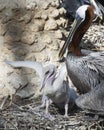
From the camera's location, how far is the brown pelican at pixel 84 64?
5949mm

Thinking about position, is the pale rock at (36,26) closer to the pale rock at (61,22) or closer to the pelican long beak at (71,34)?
the pale rock at (61,22)

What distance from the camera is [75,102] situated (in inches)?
233

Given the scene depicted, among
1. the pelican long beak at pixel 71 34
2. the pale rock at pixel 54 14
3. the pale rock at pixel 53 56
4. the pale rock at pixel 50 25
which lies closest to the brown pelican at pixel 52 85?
the pelican long beak at pixel 71 34

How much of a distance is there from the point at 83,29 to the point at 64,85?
→ 661 mm

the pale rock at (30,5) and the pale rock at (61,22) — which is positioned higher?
the pale rock at (30,5)

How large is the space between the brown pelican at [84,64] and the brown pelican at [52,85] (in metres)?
0.15

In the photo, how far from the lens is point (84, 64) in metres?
6.07

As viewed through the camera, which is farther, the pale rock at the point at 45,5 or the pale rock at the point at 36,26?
the pale rock at the point at 45,5

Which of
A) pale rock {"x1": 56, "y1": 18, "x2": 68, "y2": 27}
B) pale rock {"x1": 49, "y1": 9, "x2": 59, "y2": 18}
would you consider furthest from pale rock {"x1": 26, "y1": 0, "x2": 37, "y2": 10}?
pale rock {"x1": 56, "y1": 18, "x2": 68, "y2": 27}

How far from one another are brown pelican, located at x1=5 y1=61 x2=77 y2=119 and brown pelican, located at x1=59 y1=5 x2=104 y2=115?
152mm

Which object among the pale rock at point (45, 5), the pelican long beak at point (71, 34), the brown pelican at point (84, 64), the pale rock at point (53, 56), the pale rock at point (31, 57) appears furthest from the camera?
Result: the pale rock at point (45, 5)

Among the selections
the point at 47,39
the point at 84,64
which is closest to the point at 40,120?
the point at 84,64

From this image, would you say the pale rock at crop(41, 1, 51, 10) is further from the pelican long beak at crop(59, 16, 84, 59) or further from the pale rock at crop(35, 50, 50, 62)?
the pelican long beak at crop(59, 16, 84, 59)

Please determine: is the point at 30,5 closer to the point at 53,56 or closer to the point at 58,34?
the point at 58,34
